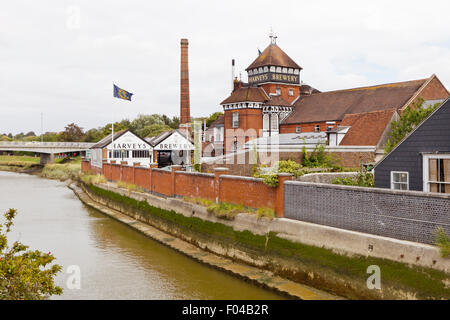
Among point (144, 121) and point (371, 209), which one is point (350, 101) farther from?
point (144, 121)

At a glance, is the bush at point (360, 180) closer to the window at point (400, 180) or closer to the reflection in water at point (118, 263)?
the window at point (400, 180)

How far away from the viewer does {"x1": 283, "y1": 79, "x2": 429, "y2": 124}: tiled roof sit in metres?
38.1

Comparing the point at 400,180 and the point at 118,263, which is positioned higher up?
the point at 400,180

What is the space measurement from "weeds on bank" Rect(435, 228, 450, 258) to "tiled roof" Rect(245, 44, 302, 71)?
42.5 m

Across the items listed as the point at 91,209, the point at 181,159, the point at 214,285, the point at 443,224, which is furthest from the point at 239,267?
the point at 181,159

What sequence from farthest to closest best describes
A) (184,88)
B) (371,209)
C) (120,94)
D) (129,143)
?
(184,88) < (129,143) < (120,94) < (371,209)

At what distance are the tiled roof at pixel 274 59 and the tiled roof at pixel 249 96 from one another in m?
3.72

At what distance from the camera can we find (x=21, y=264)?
7977 mm

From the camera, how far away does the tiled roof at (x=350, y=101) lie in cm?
3809

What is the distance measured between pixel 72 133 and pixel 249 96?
75.3 m

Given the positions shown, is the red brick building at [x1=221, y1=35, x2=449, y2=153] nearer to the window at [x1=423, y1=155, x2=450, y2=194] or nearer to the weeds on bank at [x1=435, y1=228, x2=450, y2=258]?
the window at [x1=423, y1=155, x2=450, y2=194]

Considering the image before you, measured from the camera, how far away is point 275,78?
50.2 metres

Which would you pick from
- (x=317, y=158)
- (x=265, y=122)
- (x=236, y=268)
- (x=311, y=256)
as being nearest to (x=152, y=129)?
(x=265, y=122)

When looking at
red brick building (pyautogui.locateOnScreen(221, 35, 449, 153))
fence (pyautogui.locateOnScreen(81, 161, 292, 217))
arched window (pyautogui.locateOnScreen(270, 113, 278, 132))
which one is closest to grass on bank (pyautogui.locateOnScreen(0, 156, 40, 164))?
red brick building (pyautogui.locateOnScreen(221, 35, 449, 153))
